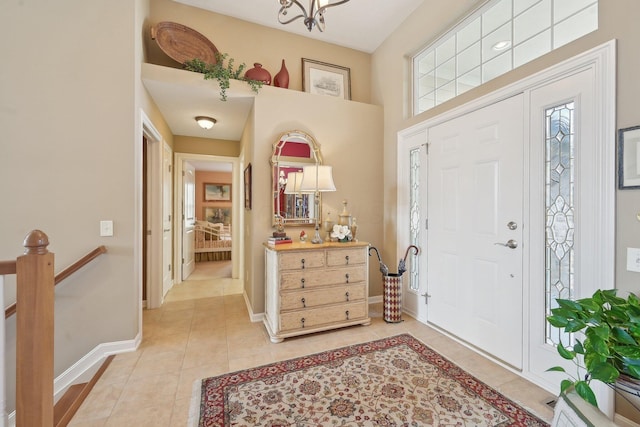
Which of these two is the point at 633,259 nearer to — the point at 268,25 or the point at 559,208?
the point at 559,208

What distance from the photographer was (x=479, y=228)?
238cm

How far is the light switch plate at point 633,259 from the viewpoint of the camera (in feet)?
4.84

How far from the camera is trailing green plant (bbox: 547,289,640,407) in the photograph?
3.69 feet

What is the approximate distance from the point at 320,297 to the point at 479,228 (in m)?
1.61

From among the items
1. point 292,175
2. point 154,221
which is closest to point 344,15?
point 292,175

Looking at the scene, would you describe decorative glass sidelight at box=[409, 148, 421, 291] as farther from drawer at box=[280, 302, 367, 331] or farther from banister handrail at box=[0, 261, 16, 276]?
banister handrail at box=[0, 261, 16, 276]

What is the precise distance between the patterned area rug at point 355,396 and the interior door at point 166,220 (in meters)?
2.42

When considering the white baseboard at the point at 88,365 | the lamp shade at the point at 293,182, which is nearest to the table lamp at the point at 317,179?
the lamp shade at the point at 293,182

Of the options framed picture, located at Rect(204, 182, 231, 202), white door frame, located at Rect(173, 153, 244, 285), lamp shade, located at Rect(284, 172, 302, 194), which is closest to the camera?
lamp shade, located at Rect(284, 172, 302, 194)

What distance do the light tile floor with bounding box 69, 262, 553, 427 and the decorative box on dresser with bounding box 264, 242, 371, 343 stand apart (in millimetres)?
127

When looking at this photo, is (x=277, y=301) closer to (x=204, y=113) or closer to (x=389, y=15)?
(x=204, y=113)

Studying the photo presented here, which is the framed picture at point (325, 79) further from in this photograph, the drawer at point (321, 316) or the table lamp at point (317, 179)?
the drawer at point (321, 316)

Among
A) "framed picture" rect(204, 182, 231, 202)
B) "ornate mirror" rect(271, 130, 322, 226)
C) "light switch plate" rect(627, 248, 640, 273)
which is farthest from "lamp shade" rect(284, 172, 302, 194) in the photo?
"framed picture" rect(204, 182, 231, 202)

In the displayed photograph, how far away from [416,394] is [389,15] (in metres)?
3.85
